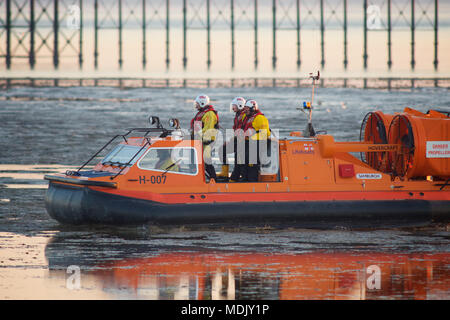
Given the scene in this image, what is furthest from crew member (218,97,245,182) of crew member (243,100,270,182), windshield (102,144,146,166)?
Answer: windshield (102,144,146,166)

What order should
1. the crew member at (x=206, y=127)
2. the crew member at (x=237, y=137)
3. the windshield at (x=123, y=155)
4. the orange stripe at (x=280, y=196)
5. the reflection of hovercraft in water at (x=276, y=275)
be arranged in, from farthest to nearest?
the crew member at (x=237, y=137) < the crew member at (x=206, y=127) < the windshield at (x=123, y=155) < the orange stripe at (x=280, y=196) < the reflection of hovercraft in water at (x=276, y=275)

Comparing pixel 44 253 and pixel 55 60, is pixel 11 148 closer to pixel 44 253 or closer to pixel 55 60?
pixel 44 253

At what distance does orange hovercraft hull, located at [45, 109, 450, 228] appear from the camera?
11.8m

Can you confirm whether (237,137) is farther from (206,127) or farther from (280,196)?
(280,196)

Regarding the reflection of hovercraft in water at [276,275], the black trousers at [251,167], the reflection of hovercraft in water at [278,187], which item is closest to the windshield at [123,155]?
the reflection of hovercraft in water at [278,187]

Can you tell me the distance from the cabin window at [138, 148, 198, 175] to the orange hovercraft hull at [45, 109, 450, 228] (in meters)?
0.05

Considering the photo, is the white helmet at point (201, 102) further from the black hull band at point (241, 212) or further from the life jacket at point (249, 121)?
the black hull band at point (241, 212)

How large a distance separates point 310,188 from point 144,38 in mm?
62380

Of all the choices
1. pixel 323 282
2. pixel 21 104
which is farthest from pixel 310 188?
pixel 21 104

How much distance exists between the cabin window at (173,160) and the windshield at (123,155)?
16 centimetres

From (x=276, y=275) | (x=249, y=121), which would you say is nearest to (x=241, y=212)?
(x=249, y=121)

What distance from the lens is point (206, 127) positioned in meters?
12.6

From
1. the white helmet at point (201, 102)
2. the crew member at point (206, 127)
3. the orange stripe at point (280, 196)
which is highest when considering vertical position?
the white helmet at point (201, 102)

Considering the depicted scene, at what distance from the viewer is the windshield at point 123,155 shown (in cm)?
1214
